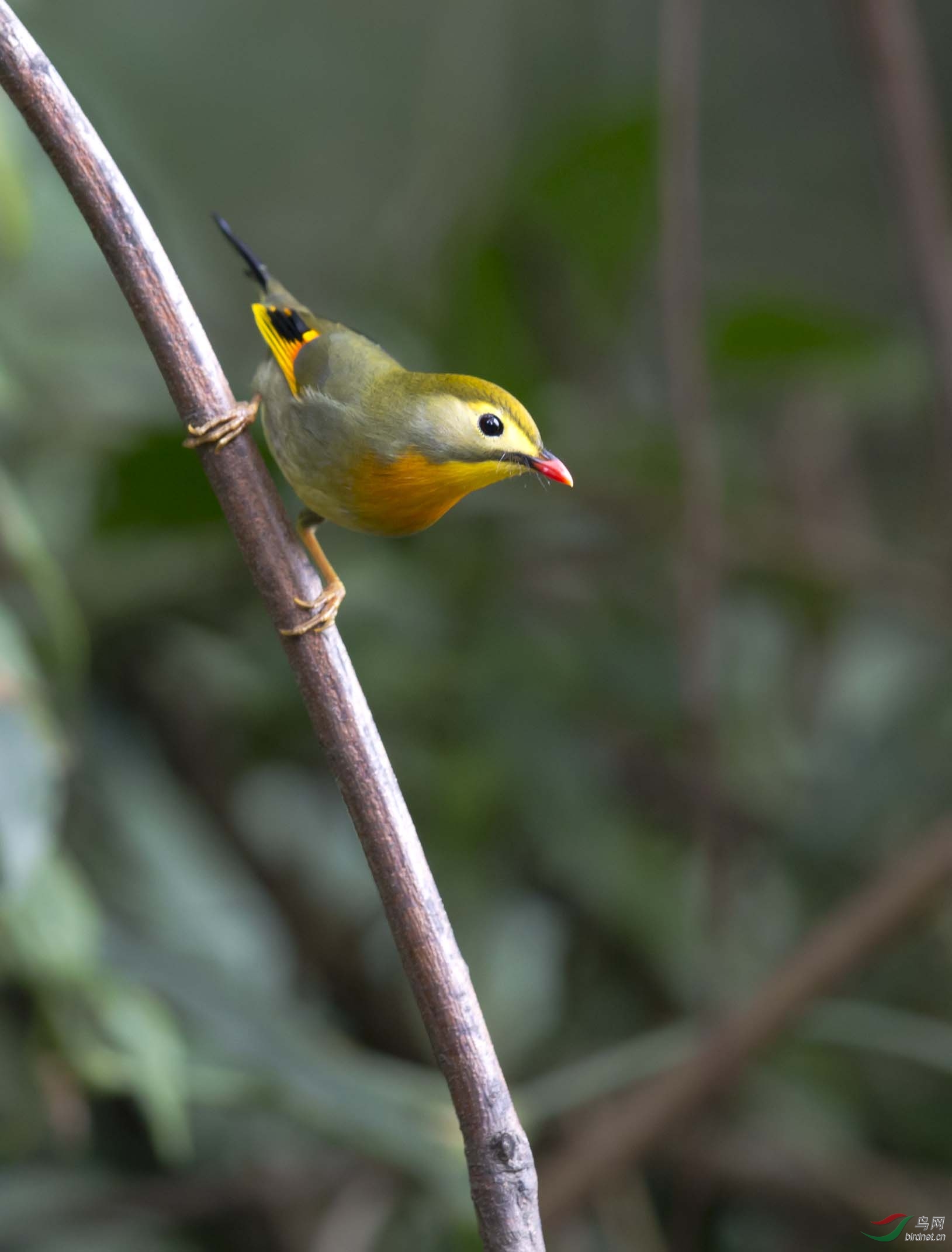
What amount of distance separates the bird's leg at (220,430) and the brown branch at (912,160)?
221cm

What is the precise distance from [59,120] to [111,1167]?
7.19 feet

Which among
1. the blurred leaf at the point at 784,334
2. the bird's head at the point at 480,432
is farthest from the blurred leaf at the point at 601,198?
the bird's head at the point at 480,432

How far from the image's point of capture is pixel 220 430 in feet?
3.62

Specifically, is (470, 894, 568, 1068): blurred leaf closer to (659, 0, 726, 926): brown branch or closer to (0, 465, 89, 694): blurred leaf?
(659, 0, 726, 926): brown branch

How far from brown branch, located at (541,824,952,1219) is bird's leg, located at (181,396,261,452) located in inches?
76.7

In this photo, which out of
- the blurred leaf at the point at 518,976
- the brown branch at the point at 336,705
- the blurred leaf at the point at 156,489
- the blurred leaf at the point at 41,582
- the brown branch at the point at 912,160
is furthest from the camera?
the blurred leaf at the point at 518,976

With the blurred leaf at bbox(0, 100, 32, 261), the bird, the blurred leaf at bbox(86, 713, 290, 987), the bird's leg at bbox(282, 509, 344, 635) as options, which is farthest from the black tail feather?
the blurred leaf at bbox(86, 713, 290, 987)

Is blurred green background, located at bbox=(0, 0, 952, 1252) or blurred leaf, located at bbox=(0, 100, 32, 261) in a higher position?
blurred leaf, located at bbox=(0, 100, 32, 261)

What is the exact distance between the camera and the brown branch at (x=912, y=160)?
2873 millimetres

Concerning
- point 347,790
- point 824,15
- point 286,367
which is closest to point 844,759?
point 286,367

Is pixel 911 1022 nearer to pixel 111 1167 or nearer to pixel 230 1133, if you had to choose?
pixel 230 1133

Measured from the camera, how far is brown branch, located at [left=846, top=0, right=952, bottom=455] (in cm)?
287

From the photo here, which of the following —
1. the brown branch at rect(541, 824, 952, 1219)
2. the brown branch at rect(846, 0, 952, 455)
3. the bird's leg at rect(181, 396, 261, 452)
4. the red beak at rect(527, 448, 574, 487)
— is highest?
the brown branch at rect(846, 0, 952, 455)

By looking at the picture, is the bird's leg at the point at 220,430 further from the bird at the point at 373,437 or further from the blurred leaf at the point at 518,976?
the blurred leaf at the point at 518,976
